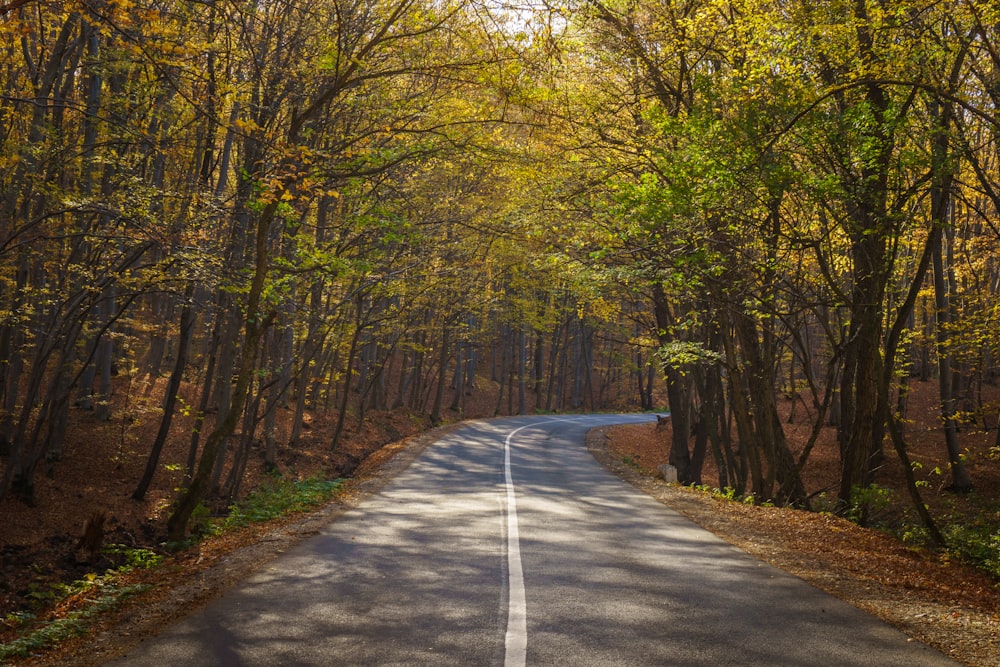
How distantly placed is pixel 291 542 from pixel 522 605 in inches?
172

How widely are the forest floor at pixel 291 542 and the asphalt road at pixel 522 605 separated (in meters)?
0.46

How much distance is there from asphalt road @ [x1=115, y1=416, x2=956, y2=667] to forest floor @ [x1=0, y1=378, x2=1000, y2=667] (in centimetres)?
46

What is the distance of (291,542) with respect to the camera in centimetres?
981

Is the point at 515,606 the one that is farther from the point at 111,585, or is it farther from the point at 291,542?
the point at 111,585

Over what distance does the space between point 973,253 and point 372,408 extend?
89.5 feet

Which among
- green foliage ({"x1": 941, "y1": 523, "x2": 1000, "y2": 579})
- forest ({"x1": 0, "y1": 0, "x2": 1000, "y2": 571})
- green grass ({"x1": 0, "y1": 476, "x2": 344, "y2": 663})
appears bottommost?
green grass ({"x1": 0, "y1": 476, "x2": 344, "y2": 663})

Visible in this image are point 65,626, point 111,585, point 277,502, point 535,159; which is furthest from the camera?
point 535,159

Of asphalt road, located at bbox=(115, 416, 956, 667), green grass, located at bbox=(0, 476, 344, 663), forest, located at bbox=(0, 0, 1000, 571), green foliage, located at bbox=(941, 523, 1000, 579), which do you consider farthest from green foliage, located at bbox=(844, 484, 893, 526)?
green grass, located at bbox=(0, 476, 344, 663)

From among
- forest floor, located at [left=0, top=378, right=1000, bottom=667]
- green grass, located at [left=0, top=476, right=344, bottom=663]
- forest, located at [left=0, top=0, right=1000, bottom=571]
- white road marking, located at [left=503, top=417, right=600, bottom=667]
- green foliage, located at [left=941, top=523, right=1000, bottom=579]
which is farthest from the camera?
forest, located at [left=0, top=0, right=1000, bottom=571]

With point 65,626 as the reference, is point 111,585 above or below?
below

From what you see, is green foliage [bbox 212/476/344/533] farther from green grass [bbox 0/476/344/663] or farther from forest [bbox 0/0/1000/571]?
forest [bbox 0/0/1000/571]

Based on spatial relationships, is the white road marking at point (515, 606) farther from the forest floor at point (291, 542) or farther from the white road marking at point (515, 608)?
the forest floor at point (291, 542)

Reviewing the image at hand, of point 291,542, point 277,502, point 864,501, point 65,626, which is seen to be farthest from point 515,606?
point 864,501

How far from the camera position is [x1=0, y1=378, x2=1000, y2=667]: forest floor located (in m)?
6.50
